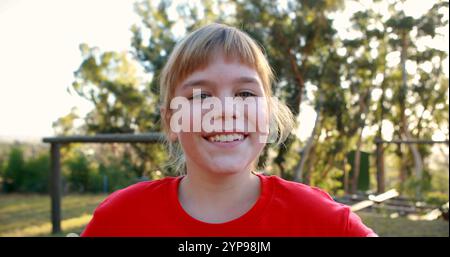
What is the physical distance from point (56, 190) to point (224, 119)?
143 inches

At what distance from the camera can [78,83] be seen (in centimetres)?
1044

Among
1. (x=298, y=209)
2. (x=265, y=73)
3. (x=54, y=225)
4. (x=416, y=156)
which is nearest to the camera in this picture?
(x=298, y=209)

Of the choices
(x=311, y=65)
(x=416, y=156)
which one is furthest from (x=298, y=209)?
(x=416, y=156)

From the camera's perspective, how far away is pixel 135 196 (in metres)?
1.07

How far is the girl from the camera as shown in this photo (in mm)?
933

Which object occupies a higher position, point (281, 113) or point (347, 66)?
point (347, 66)

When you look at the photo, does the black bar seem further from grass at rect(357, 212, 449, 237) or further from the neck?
the neck

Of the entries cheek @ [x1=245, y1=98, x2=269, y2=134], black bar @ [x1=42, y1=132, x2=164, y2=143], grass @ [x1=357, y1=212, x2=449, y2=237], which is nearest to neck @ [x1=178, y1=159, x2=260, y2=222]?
cheek @ [x1=245, y1=98, x2=269, y2=134]

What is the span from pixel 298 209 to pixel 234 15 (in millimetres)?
9750

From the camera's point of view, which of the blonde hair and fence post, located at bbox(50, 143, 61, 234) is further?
fence post, located at bbox(50, 143, 61, 234)

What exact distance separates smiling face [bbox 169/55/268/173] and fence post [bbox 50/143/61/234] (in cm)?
349

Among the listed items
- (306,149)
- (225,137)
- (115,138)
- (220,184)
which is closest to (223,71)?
(225,137)

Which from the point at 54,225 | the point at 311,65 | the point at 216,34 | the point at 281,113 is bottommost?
the point at 54,225
